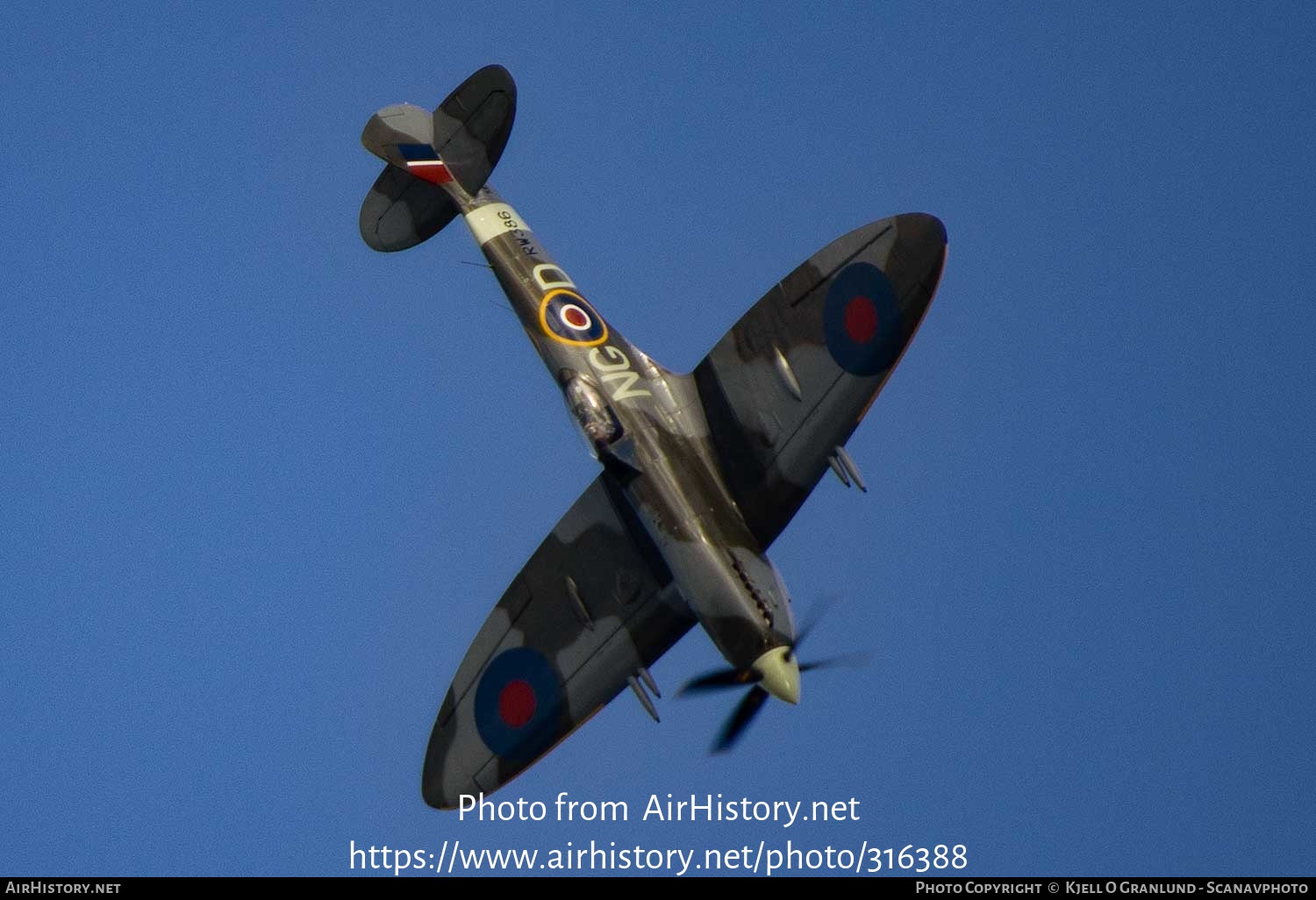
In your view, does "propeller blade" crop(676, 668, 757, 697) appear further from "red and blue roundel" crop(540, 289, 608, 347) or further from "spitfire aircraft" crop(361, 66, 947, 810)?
"red and blue roundel" crop(540, 289, 608, 347)

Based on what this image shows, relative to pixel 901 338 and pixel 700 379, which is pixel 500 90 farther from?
pixel 901 338

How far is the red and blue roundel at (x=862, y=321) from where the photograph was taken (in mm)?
26094

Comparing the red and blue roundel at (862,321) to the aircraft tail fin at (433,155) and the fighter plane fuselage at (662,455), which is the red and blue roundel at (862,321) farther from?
the aircraft tail fin at (433,155)

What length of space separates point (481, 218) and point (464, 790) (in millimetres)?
9683

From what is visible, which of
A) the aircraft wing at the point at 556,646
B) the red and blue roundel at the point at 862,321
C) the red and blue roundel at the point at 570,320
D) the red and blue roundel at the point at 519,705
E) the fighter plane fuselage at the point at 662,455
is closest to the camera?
the fighter plane fuselage at the point at 662,455

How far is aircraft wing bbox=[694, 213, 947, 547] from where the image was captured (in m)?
26.1

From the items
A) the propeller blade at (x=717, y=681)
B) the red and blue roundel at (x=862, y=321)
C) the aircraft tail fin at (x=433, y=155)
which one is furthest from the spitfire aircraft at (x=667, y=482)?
the aircraft tail fin at (x=433, y=155)

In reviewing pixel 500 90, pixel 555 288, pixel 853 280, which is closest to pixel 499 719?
pixel 555 288

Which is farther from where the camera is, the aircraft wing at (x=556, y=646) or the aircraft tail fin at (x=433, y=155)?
the aircraft tail fin at (x=433, y=155)

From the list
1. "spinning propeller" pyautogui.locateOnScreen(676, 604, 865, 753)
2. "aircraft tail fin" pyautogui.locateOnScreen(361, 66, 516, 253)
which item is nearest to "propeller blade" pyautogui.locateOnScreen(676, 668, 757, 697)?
"spinning propeller" pyautogui.locateOnScreen(676, 604, 865, 753)

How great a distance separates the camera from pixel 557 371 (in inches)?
1085

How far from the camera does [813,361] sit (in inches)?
1046

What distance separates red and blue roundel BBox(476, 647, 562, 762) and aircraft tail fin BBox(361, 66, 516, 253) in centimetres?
815

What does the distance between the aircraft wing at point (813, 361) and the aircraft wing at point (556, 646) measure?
1976mm
